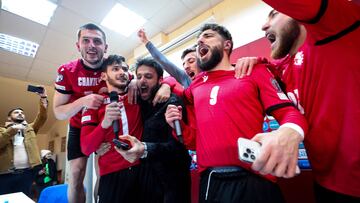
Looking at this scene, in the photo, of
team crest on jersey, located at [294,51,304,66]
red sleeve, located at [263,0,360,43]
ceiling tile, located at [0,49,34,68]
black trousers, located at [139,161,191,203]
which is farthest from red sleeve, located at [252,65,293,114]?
ceiling tile, located at [0,49,34,68]

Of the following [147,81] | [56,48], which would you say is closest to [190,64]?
[147,81]

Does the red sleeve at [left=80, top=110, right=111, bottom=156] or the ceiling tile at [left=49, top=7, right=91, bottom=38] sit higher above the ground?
the ceiling tile at [left=49, top=7, right=91, bottom=38]

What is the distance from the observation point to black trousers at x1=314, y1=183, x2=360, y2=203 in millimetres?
710

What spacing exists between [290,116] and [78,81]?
1.54m

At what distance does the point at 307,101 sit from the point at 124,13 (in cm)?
300

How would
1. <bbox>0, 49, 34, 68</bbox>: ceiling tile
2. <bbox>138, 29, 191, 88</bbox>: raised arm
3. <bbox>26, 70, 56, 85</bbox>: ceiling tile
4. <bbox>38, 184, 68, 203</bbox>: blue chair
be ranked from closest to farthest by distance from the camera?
1. <bbox>138, 29, 191, 88</bbox>: raised arm
2. <bbox>38, 184, 68, 203</bbox>: blue chair
3. <bbox>0, 49, 34, 68</bbox>: ceiling tile
4. <bbox>26, 70, 56, 85</bbox>: ceiling tile

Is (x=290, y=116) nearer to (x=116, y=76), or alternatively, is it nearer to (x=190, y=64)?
(x=116, y=76)

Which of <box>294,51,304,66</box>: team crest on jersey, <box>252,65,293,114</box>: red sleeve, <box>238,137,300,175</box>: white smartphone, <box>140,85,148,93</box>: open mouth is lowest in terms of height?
<box>238,137,300,175</box>: white smartphone

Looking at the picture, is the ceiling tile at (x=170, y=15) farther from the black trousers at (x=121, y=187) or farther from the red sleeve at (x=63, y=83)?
the black trousers at (x=121, y=187)

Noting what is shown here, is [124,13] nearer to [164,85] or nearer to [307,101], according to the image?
[164,85]

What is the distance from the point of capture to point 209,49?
1.24m

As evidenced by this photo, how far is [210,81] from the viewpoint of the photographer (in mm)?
1167

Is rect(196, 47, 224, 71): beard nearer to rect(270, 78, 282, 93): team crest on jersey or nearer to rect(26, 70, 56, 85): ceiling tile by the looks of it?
rect(270, 78, 282, 93): team crest on jersey

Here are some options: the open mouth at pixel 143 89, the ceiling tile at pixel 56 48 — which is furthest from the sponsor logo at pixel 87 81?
the ceiling tile at pixel 56 48
